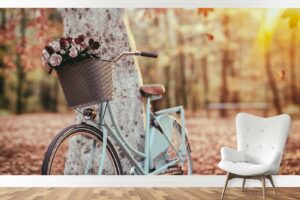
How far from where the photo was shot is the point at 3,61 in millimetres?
6898

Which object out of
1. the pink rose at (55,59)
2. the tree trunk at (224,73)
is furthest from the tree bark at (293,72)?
the pink rose at (55,59)

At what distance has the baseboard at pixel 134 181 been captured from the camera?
585cm

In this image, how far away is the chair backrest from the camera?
16.7ft

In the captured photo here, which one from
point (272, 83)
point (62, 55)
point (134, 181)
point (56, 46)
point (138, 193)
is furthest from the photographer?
point (272, 83)

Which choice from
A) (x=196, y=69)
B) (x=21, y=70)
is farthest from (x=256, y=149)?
(x=21, y=70)

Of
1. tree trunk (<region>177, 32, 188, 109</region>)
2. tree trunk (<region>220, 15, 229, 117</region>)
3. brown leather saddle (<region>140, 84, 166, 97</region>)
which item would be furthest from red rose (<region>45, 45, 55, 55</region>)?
tree trunk (<region>220, 15, 229, 117</region>)

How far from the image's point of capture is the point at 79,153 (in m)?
5.15

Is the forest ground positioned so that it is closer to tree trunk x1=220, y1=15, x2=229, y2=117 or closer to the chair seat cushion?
tree trunk x1=220, y1=15, x2=229, y2=117

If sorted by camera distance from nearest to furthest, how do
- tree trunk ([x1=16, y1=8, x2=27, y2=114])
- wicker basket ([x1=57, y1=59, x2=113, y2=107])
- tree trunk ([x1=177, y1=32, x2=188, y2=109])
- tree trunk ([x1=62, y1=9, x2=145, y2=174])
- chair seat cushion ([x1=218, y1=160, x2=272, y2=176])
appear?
wicker basket ([x1=57, y1=59, x2=113, y2=107]), chair seat cushion ([x1=218, y1=160, x2=272, y2=176]), tree trunk ([x1=62, y1=9, x2=145, y2=174]), tree trunk ([x1=16, y1=8, x2=27, y2=114]), tree trunk ([x1=177, y1=32, x2=188, y2=109])

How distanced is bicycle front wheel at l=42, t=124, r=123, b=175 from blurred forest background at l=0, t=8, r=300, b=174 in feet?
3.26

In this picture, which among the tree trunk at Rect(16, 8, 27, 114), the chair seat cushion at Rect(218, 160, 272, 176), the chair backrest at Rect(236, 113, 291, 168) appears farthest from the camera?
the tree trunk at Rect(16, 8, 27, 114)

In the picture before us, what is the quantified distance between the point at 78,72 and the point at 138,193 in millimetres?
1389

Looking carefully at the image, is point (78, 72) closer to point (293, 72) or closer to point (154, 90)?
A: point (154, 90)

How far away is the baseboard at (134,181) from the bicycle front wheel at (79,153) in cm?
9
